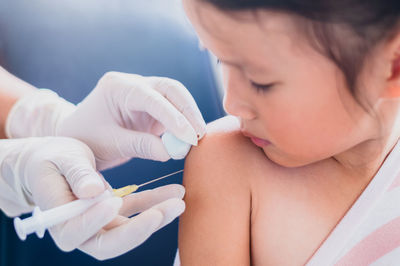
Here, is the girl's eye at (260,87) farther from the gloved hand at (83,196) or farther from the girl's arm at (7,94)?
the girl's arm at (7,94)

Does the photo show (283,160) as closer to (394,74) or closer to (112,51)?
(394,74)

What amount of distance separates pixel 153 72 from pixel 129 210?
0.55m

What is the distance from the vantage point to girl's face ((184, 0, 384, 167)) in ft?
2.01

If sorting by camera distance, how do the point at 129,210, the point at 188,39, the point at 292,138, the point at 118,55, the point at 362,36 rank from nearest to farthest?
the point at 362,36, the point at 292,138, the point at 129,210, the point at 118,55, the point at 188,39

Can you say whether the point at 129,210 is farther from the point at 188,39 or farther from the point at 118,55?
the point at 188,39

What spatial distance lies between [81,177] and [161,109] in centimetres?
22

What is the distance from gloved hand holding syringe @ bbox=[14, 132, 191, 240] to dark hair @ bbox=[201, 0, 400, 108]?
321 mm

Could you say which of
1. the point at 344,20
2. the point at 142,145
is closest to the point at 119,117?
the point at 142,145

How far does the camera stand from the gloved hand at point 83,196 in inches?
29.2

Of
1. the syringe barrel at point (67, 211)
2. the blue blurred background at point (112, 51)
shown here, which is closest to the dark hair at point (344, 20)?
the syringe barrel at point (67, 211)

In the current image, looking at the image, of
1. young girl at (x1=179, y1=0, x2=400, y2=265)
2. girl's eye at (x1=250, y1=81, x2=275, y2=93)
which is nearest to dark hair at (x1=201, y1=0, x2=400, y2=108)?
young girl at (x1=179, y1=0, x2=400, y2=265)

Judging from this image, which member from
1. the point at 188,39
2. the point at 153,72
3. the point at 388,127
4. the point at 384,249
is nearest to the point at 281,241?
the point at 384,249

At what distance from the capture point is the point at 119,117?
38.0 inches

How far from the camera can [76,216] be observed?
749 millimetres
